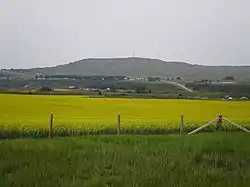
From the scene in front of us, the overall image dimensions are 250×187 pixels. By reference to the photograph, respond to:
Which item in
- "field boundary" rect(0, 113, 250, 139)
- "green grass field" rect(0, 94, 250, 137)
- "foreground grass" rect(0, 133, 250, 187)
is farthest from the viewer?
"green grass field" rect(0, 94, 250, 137)

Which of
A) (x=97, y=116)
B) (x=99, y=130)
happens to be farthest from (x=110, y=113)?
(x=99, y=130)

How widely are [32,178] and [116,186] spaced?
1.62m

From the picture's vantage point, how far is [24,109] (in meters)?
32.1

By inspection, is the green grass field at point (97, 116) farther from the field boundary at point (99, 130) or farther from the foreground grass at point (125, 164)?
the foreground grass at point (125, 164)

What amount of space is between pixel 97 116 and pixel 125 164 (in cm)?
1970

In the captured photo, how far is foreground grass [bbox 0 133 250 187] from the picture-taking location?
851cm

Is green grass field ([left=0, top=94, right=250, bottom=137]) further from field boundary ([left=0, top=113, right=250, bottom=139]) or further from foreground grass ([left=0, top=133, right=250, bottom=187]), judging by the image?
foreground grass ([left=0, top=133, right=250, bottom=187])

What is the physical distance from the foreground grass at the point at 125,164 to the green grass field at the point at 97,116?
7.08m

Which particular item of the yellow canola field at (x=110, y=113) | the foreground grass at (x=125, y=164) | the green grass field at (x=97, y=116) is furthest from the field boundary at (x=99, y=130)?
the foreground grass at (x=125, y=164)

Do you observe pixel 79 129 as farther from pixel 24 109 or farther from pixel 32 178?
pixel 32 178

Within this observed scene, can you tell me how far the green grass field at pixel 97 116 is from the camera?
22.3 metres

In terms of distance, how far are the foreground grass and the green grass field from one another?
7079 millimetres

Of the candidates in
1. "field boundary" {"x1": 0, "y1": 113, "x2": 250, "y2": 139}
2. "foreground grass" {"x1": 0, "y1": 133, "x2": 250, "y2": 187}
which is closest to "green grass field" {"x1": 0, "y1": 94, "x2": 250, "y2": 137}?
"field boundary" {"x1": 0, "y1": 113, "x2": 250, "y2": 139}

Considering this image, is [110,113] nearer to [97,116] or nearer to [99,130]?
[97,116]
